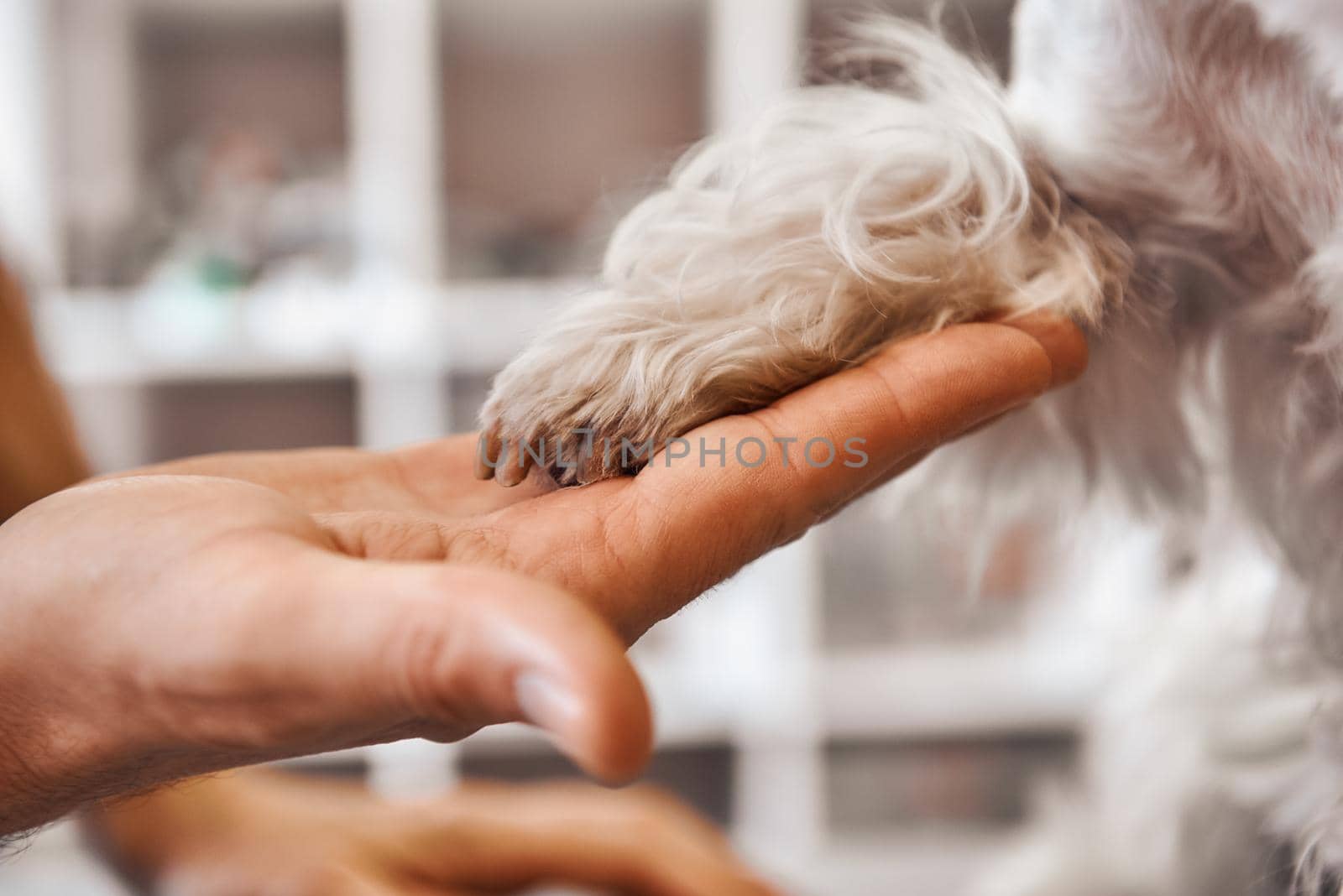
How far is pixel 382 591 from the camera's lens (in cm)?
25

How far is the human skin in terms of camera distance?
0.78 feet

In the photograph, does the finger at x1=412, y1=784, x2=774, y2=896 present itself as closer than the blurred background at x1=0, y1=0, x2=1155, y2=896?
Yes

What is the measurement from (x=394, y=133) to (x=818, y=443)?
1.18 meters

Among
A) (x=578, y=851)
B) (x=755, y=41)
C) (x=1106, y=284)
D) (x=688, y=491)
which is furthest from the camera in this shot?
(x=755, y=41)

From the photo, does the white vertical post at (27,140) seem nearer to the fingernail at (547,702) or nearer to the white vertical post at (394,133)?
the white vertical post at (394,133)

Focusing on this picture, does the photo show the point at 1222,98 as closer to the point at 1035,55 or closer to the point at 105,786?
the point at 1035,55

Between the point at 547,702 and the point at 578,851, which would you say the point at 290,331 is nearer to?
the point at 578,851

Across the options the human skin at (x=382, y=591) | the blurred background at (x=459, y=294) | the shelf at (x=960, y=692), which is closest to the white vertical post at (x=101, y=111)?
the blurred background at (x=459, y=294)

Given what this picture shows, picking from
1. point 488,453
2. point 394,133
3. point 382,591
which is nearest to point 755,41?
point 394,133

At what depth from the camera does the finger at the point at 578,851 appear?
0.66 metres

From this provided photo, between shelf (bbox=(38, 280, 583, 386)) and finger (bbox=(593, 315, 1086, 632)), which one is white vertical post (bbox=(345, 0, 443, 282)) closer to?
shelf (bbox=(38, 280, 583, 386))

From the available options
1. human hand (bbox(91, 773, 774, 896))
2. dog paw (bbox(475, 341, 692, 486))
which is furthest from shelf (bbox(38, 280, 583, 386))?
dog paw (bbox(475, 341, 692, 486))

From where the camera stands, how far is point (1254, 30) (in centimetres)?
43

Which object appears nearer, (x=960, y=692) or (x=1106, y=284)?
(x=1106, y=284)
